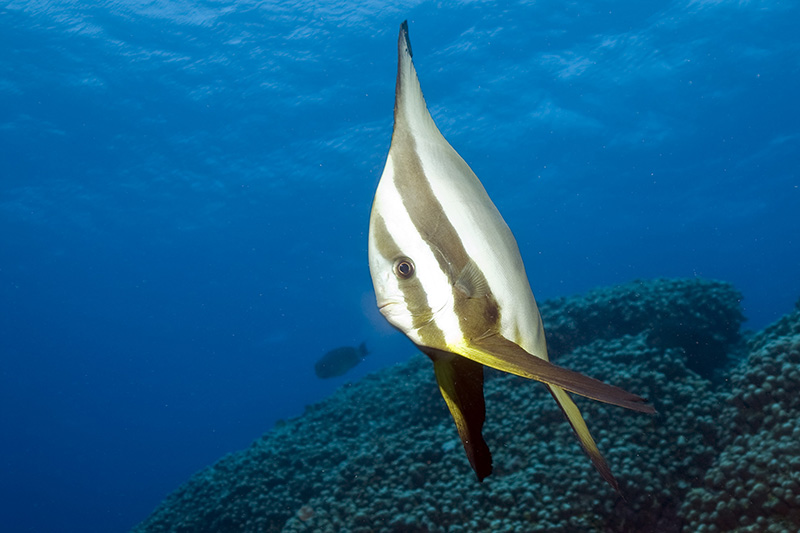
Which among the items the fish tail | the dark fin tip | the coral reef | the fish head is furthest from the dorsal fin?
the coral reef

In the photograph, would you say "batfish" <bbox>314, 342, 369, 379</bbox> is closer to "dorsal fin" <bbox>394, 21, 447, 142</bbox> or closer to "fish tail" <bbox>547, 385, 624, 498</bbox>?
"fish tail" <bbox>547, 385, 624, 498</bbox>

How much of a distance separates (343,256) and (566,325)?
36.8 meters

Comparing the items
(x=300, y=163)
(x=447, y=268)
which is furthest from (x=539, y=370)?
(x=300, y=163)

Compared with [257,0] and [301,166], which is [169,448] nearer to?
[301,166]

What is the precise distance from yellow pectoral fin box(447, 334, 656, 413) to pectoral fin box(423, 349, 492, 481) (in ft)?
0.60

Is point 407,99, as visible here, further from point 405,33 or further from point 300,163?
point 300,163

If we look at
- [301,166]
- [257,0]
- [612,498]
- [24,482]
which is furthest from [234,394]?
[612,498]

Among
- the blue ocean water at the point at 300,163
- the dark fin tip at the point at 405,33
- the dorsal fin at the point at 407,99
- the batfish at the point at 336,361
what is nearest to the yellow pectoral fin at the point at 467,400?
the dorsal fin at the point at 407,99

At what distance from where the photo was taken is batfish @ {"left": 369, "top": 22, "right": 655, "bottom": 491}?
85cm

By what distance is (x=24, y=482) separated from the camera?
215 feet

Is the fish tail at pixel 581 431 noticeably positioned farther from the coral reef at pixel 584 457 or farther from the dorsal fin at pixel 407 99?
the coral reef at pixel 584 457

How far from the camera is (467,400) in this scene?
1.01m

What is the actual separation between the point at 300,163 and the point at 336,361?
16.6 m

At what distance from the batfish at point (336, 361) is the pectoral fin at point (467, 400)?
1803cm
